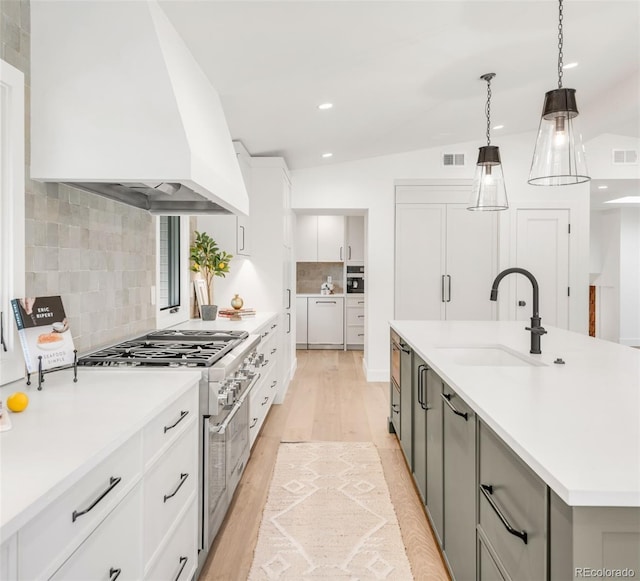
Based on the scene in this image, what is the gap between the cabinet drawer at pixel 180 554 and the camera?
152cm

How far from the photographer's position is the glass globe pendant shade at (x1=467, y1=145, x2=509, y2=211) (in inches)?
119

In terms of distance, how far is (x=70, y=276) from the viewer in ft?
6.81

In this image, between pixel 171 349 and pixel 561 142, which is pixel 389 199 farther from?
pixel 171 349

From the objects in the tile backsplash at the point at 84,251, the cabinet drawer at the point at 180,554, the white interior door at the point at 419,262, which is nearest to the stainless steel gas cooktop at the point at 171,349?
the tile backsplash at the point at 84,251

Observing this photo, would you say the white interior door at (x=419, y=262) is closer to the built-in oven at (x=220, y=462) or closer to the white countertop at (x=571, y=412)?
the white countertop at (x=571, y=412)

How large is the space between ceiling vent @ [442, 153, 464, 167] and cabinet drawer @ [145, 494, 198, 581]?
4.89m

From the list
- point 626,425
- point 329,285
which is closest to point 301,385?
point 329,285

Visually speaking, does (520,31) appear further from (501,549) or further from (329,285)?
(329,285)

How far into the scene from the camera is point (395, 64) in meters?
3.04

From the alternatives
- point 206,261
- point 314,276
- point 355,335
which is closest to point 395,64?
point 206,261

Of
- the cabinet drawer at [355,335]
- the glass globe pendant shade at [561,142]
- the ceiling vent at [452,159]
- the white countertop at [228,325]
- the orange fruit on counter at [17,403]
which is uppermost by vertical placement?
the ceiling vent at [452,159]

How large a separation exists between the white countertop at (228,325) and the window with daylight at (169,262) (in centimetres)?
20

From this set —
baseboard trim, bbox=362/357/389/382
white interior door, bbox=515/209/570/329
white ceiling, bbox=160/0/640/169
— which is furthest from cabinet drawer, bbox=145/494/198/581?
white interior door, bbox=515/209/570/329

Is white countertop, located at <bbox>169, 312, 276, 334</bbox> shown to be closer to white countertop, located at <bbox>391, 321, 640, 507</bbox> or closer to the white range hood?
white countertop, located at <bbox>391, 321, 640, 507</bbox>
